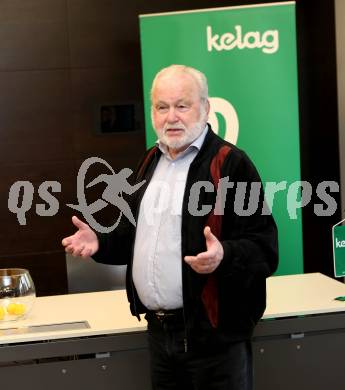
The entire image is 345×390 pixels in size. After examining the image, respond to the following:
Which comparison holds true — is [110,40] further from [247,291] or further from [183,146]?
[247,291]

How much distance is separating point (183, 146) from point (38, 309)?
3.85 ft

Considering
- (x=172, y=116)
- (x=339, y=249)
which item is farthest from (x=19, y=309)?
(x=339, y=249)

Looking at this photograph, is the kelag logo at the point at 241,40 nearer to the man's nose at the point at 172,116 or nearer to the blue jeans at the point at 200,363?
the man's nose at the point at 172,116

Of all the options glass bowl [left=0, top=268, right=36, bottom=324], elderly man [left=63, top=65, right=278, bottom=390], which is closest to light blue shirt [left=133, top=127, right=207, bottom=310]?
elderly man [left=63, top=65, right=278, bottom=390]

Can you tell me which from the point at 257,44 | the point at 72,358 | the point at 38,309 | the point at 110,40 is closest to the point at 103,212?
the point at 110,40

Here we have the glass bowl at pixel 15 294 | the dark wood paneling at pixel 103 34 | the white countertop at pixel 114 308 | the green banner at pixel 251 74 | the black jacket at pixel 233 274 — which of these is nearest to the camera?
the black jacket at pixel 233 274

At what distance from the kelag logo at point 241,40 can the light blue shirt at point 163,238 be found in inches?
82.6

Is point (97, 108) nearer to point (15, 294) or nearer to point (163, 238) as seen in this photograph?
point (15, 294)

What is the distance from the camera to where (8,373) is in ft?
9.10

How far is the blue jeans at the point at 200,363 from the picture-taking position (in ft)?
7.64

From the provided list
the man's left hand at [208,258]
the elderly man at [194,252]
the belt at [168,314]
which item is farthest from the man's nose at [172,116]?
the belt at [168,314]

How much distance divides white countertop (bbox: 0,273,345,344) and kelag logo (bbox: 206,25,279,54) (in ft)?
5.30

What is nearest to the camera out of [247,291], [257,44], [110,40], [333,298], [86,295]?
[247,291]

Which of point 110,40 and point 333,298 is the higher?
point 110,40
